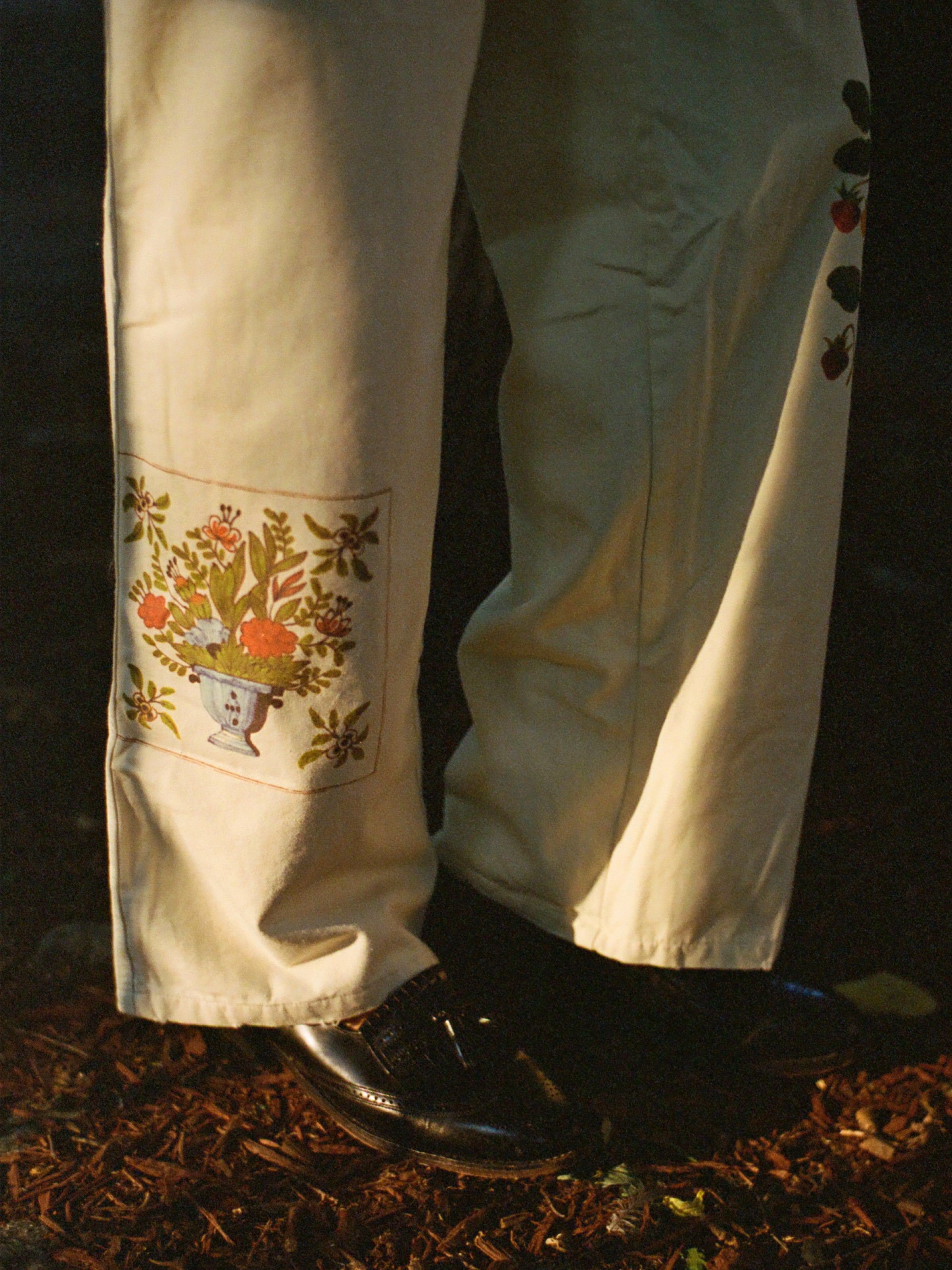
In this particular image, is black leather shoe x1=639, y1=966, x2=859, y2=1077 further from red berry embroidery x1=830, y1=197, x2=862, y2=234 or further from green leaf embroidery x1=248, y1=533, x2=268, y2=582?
red berry embroidery x1=830, y1=197, x2=862, y2=234

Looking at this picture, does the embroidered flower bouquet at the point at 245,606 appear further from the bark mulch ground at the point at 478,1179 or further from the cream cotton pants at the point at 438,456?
the bark mulch ground at the point at 478,1179

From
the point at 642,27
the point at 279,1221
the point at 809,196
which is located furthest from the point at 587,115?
the point at 279,1221

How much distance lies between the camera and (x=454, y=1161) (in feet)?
3.32

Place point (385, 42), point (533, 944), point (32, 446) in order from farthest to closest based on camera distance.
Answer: point (32, 446) < point (533, 944) < point (385, 42)

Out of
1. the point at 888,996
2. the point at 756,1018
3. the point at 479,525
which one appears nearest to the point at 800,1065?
the point at 756,1018

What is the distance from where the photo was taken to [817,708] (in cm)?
106

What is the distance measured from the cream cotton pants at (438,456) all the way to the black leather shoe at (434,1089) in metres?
0.04

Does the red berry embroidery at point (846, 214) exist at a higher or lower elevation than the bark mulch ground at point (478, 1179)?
higher

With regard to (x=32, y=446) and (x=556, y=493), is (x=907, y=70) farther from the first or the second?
(x=32, y=446)

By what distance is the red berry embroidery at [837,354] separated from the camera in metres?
0.96

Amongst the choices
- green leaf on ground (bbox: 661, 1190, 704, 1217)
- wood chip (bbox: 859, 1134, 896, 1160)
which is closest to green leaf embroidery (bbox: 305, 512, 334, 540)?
green leaf on ground (bbox: 661, 1190, 704, 1217)

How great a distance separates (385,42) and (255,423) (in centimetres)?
29

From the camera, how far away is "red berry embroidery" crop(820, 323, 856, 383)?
0.96 meters

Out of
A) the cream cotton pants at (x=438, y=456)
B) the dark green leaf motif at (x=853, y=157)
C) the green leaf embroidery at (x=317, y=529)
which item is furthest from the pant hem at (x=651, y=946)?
the dark green leaf motif at (x=853, y=157)
